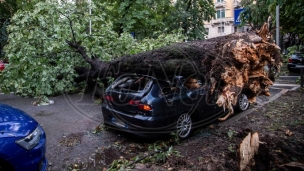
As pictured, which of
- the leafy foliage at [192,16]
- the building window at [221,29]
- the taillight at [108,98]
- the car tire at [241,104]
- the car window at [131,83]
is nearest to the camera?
the car window at [131,83]

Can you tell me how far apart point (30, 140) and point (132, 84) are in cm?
231

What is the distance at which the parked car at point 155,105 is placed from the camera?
14.8 ft

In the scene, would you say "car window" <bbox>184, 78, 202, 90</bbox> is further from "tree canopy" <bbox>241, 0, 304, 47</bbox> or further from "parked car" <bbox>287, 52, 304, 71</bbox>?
"parked car" <bbox>287, 52, 304, 71</bbox>

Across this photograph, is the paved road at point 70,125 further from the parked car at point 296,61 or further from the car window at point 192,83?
the parked car at point 296,61

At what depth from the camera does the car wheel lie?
485 cm

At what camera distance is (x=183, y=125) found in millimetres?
4941

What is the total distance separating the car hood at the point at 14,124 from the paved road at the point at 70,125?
1.02 metres

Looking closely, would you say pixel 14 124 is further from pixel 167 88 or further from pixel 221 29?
pixel 221 29

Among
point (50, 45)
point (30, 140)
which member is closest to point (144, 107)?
point (30, 140)

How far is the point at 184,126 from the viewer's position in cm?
496

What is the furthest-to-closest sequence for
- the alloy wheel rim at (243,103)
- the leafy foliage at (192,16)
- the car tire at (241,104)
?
the leafy foliage at (192,16) → the alloy wheel rim at (243,103) → the car tire at (241,104)

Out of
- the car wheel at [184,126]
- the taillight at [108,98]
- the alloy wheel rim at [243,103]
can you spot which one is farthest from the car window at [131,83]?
the alloy wheel rim at [243,103]

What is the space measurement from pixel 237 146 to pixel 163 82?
5.74ft

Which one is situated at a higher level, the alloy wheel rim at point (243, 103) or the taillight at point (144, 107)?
the taillight at point (144, 107)
